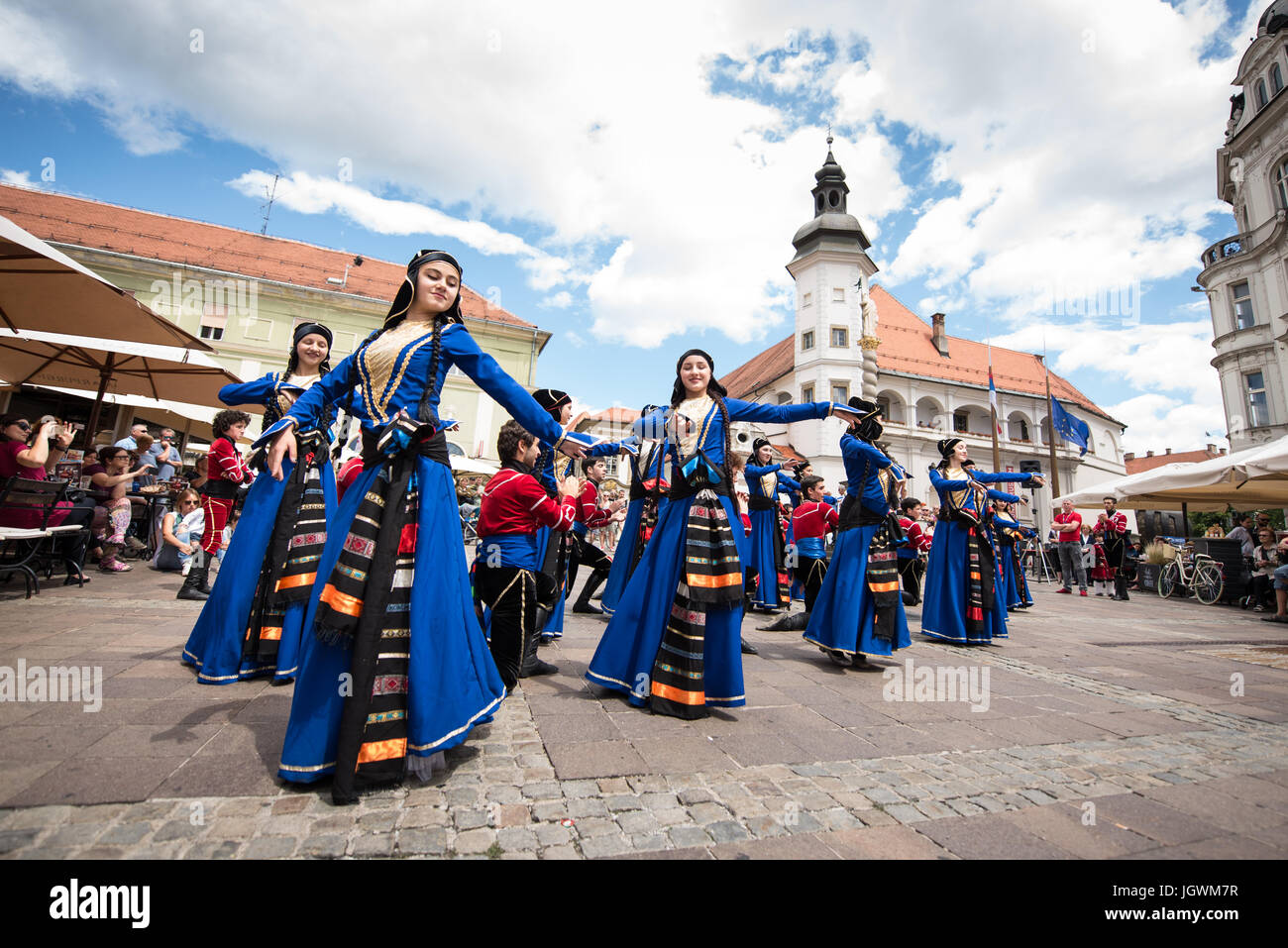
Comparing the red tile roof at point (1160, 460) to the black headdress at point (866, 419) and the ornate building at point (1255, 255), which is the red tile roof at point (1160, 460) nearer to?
the ornate building at point (1255, 255)

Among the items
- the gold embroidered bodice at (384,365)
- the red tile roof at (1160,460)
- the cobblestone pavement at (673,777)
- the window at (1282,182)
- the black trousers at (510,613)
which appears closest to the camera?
the cobblestone pavement at (673,777)

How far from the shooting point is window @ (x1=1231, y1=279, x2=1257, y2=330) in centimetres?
3048

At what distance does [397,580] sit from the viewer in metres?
2.40

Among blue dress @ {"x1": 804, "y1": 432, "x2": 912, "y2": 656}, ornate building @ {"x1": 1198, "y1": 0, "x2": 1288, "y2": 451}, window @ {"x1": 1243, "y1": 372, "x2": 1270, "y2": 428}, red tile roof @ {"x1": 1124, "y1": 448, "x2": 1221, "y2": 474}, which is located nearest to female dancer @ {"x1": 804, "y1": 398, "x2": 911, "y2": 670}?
blue dress @ {"x1": 804, "y1": 432, "x2": 912, "y2": 656}

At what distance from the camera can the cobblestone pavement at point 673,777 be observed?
6.44 feet

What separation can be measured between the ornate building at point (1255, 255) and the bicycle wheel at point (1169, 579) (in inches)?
816

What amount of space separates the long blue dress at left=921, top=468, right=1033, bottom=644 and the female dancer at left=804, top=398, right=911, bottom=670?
1.88 meters

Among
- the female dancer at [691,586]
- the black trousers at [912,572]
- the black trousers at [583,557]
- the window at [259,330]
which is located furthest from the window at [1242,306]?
the window at [259,330]

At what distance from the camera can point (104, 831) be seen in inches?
73.5

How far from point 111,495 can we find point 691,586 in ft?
29.6

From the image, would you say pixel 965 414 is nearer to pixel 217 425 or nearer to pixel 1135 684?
pixel 1135 684

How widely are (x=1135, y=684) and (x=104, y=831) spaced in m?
6.62

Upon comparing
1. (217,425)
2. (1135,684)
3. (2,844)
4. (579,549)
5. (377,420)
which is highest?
(217,425)
